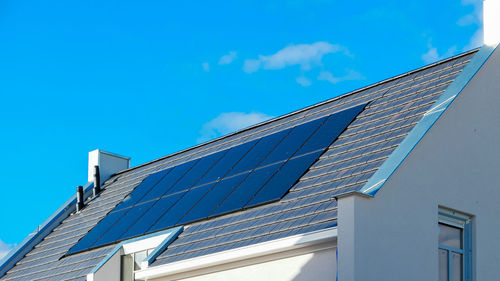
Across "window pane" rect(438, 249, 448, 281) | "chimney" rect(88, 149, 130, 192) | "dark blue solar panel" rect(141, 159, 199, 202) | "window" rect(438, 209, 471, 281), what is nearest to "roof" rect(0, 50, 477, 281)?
"dark blue solar panel" rect(141, 159, 199, 202)

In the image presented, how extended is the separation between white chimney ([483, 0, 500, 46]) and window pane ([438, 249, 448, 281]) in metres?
4.82

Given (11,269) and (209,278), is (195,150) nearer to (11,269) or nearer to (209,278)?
(11,269)

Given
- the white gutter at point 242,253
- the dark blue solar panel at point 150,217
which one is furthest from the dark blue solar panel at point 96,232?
the white gutter at point 242,253

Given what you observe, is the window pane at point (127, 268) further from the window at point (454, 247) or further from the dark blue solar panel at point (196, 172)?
the window at point (454, 247)

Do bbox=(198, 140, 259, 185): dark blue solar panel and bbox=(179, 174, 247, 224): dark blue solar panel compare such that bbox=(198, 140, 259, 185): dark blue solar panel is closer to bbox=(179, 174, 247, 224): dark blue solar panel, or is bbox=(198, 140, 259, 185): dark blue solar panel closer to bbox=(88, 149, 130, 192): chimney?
bbox=(179, 174, 247, 224): dark blue solar panel

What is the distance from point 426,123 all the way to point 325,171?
2.74 meters

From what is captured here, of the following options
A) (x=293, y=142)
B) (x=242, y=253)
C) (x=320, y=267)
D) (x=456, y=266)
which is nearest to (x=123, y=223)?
(x=293, y=142)

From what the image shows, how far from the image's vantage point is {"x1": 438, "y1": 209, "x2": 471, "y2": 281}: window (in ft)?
53.2

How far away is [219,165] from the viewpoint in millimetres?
23031

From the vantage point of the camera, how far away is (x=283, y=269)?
16.5 m

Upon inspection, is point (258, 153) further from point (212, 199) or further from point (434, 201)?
point (434, 201)

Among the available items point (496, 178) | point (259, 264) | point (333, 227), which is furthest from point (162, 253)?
point (496, 178)

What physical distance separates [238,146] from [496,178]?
8196 millimetres

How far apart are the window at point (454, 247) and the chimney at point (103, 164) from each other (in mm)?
15219
